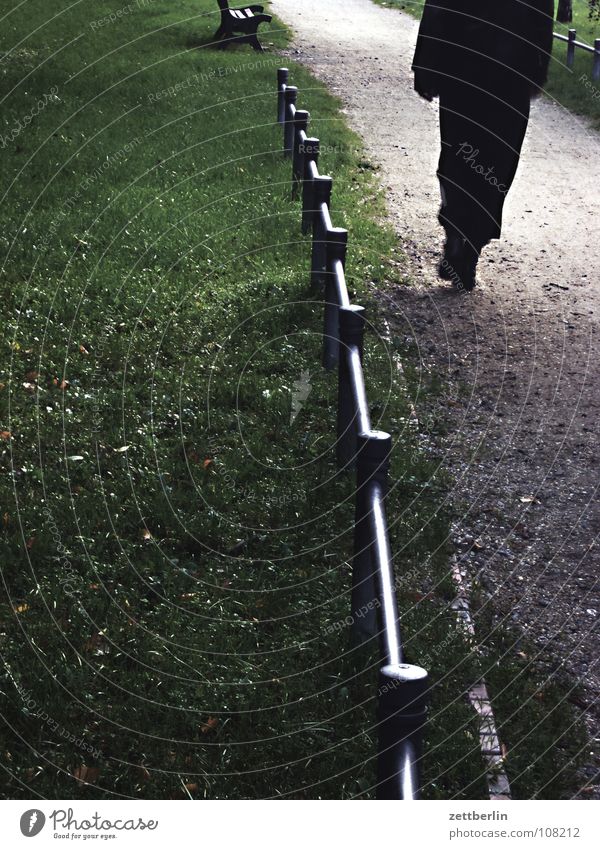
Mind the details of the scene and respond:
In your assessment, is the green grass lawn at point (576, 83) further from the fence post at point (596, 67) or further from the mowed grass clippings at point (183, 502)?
the mowed grass clippings at point (183, 502)

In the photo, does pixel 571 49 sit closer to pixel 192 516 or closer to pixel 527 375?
pixel 527 375

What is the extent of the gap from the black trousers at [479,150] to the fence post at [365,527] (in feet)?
14.2

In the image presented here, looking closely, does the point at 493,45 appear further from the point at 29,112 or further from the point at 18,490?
the point at 29,112

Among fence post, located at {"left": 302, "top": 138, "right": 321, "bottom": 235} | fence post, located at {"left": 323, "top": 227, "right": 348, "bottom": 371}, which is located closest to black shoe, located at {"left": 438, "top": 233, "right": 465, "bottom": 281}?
fence post, located at {"left": 302, "top": 138, "right": 321, "bottom": 235}

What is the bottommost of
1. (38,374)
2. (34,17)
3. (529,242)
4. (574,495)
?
(574,495)

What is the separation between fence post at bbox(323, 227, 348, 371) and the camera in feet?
20.6

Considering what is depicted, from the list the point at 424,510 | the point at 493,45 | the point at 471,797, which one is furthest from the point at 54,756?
the point at 493,45

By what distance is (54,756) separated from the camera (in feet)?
12.0

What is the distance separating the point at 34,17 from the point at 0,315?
13.6 meters

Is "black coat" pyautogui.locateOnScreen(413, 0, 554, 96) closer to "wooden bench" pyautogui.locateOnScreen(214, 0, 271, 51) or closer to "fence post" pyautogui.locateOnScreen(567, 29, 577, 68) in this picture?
"fence post" pyautogui.locateOnScreen(567, 29, 577, 68)

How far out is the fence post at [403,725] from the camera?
2.41 metres

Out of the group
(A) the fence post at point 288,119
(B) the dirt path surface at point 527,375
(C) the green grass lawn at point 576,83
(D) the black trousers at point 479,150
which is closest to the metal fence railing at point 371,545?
(B) the dirt path surface at point 527,375

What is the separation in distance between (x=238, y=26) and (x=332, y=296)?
497 inches

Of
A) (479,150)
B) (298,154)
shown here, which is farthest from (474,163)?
(298,154)
